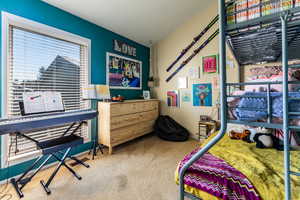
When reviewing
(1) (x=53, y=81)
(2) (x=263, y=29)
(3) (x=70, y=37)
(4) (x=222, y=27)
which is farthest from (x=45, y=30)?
(2) (x=263, y=29)

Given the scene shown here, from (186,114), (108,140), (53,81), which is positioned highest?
(53,81)

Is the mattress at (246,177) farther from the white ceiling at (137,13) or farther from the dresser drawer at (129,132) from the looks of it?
the white ceiling at (137,13)

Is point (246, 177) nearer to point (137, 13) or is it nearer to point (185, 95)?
point (185, 95)

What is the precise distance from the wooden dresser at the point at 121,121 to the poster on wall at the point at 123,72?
60 centimetres

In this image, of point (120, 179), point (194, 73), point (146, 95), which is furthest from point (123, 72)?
point (120, 179)

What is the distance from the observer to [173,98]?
376 centimetres

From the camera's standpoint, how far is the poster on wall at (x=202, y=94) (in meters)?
3.23

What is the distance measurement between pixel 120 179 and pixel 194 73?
8.94 feet

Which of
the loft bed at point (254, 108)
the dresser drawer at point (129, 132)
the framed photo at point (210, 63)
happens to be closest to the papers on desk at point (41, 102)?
the dresser drawer at point (129, 132)

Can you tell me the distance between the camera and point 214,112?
3.18 meters

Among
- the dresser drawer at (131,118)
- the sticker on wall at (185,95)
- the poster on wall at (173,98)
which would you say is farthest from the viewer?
the poster on wall at (173,98)

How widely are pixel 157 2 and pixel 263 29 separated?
2287 millimetres

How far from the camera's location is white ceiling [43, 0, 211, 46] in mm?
2330

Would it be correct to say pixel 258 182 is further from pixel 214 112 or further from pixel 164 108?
pixel 164 108
